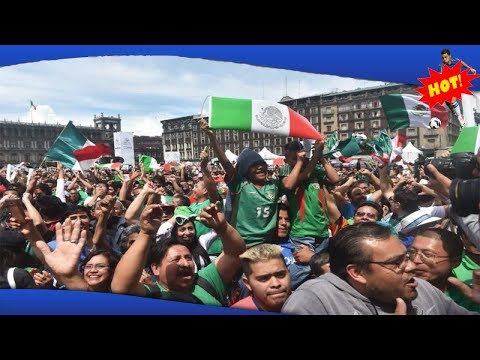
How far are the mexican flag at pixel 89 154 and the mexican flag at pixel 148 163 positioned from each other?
0.25 m

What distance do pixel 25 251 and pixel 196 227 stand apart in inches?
45.8

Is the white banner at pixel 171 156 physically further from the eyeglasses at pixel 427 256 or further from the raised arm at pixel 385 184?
the eyeglasses at pixel 427 256

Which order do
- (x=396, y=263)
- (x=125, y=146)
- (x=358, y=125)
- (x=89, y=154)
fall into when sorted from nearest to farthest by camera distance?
(x=396, y=263) < (x=358, y=125) < (x=125, y=146) < (x=89, y=154)

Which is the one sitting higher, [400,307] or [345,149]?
[345,149]

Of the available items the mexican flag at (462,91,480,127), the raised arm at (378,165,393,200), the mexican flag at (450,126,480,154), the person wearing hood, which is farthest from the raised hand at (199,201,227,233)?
the mexican flag at (462,91,480,127)

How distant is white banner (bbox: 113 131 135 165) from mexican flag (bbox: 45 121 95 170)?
0.19 m

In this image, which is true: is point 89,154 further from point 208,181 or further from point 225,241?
point 225,241

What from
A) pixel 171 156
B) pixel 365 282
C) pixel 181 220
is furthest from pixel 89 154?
pixel 365 282

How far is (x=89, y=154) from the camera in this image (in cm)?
374

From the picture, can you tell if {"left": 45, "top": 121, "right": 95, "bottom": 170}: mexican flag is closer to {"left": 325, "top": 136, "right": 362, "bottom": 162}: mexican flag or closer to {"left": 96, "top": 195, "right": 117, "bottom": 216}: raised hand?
{"left": 96, "top": 195, "right": 117, "bottom": 216}: raised hand

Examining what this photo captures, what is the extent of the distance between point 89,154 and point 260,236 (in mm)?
1380

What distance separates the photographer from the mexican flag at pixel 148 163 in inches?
143

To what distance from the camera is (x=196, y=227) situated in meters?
3.55

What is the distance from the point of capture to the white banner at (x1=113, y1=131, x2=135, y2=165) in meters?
3.58
